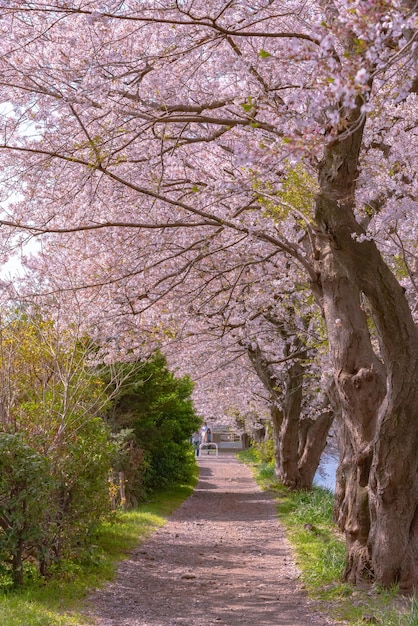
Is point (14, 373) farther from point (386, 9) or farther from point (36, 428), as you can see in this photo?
point (386, 9)

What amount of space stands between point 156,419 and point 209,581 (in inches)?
369

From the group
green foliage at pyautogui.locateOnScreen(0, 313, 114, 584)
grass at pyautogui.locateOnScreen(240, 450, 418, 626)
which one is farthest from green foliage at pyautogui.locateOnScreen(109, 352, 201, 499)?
green foliage at pyautogui.locateOnScreen(0, 313, 114, 584)

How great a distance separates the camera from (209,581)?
9773mm

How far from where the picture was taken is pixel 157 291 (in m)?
11.4

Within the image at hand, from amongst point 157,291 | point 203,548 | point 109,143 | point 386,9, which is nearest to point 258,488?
point 203,548

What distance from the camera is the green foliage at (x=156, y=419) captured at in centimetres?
1691

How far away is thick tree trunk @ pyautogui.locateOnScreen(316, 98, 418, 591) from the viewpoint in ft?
23.9

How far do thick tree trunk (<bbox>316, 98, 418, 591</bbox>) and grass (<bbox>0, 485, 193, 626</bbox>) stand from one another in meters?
2.94

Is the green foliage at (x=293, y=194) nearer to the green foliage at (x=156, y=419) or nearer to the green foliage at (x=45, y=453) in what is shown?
the green foliage at (x=45, y=453)

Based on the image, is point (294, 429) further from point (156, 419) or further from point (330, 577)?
point (330, 577)

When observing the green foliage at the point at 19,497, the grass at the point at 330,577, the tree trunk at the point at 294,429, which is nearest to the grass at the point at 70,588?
the green foliage at the point at 19,497

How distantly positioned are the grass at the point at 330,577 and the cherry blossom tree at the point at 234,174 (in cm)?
35

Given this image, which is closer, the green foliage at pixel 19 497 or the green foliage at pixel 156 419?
→ the green foliage at pixel 19 497

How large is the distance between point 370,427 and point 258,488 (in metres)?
16.5
